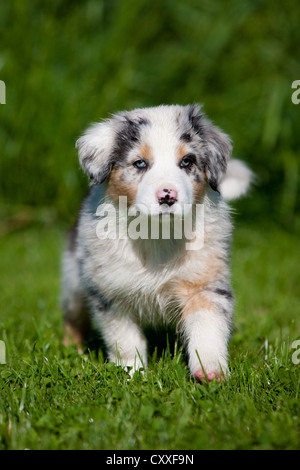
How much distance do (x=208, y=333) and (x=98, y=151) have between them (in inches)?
43.4

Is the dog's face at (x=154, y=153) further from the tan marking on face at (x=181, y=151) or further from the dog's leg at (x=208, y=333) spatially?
the dog's leg at (x=208, y=333)

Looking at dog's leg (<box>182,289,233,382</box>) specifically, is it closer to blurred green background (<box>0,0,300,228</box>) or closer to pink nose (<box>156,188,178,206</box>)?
pink nose (<box>156,188,178,206</box>)

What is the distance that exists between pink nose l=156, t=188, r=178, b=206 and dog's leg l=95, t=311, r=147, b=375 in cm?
77

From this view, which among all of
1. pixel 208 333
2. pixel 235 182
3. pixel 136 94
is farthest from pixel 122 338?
pixel 136 94

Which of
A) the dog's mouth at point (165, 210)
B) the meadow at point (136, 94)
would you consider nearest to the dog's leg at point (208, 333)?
the dog's mouth at point (165, 210)

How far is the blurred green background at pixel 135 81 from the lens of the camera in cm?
702

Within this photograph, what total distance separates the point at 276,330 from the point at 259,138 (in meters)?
3.54

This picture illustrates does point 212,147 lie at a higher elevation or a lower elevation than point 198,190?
higher

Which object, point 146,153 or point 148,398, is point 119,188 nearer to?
point 146,153

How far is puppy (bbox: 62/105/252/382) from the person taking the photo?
2.99 m

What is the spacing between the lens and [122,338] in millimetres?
3174

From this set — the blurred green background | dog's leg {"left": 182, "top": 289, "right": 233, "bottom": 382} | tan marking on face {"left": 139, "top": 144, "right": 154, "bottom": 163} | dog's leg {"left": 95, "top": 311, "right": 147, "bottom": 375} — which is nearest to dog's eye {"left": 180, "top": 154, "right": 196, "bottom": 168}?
tan marking on face {"left": 139, "top": 144, "right": 154, "bottom": 163}

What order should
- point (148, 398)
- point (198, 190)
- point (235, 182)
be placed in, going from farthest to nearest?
point (235, 182), point (198, 190), point (148, 398)
